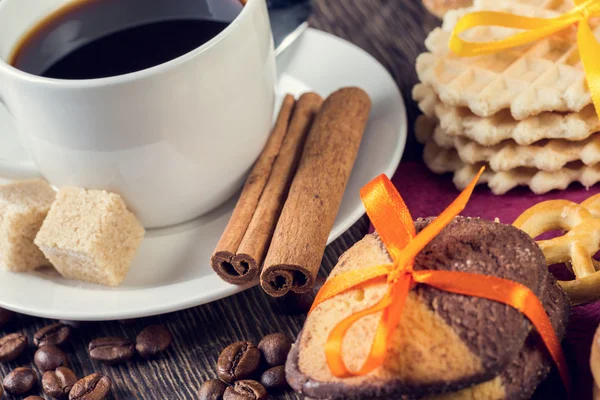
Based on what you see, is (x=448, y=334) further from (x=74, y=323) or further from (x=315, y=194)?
(x=74, y=323)

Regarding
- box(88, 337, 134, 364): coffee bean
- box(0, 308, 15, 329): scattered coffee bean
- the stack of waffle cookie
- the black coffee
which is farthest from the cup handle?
the stack of waffle cookie

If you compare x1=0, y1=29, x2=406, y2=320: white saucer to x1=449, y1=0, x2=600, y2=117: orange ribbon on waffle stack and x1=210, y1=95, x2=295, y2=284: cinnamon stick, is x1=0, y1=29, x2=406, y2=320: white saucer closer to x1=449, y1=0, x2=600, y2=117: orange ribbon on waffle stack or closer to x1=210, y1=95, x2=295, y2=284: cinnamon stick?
x1=210, y1=95, x2=295, y2=284: cinnamon stick

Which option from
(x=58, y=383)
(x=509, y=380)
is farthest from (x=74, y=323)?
(x=509, y=380)

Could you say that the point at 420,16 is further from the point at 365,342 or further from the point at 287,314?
the point at 365,342

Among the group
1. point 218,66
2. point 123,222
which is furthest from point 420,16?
point 123,222

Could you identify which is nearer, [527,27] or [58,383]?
[58,383]

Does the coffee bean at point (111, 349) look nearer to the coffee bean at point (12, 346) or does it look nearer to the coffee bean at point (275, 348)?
the coffee bean at point (12, 346)

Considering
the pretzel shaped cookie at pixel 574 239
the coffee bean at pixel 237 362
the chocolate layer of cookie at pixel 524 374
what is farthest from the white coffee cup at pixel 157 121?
the chocolate layer of cookie at pixel 524 374
